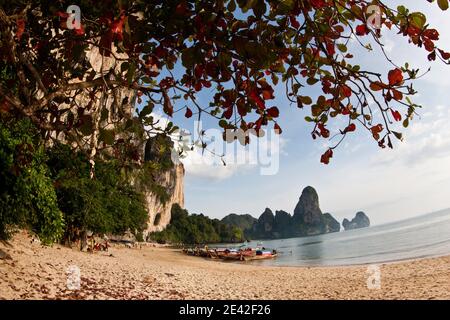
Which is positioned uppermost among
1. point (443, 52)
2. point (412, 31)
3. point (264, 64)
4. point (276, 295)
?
point (412, 31)

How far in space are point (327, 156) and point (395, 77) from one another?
2.52ft

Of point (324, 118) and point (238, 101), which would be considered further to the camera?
point (324, 118)

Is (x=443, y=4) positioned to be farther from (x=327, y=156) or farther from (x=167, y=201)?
(x=167, y=201)

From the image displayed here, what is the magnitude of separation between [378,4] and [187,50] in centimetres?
113

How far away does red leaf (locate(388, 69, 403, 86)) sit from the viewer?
184 centimetres

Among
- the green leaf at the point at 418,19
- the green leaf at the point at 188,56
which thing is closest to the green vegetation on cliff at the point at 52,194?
the green leaf at the point at 188,56

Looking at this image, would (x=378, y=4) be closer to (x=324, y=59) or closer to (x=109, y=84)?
(x=324, y=59)

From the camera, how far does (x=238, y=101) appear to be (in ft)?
7.08

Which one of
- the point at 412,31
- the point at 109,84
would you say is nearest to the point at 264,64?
the point at 412,31

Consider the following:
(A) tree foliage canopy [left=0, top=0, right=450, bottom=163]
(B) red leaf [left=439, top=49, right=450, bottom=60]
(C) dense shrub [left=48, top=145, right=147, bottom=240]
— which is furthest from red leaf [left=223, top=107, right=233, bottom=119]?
(C) dense shrub [left=48, top=145, right=147, bottom=240]

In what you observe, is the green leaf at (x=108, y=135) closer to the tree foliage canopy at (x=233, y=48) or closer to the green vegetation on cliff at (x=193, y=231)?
the tree foliage canopy at (x=233, y=48)

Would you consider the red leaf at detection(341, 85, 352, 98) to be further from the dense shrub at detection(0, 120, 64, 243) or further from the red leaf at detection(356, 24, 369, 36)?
the dense shrub at detection(0, 120, 64, 243)

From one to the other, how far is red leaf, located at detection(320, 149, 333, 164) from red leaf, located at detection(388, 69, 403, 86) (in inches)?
27.1
